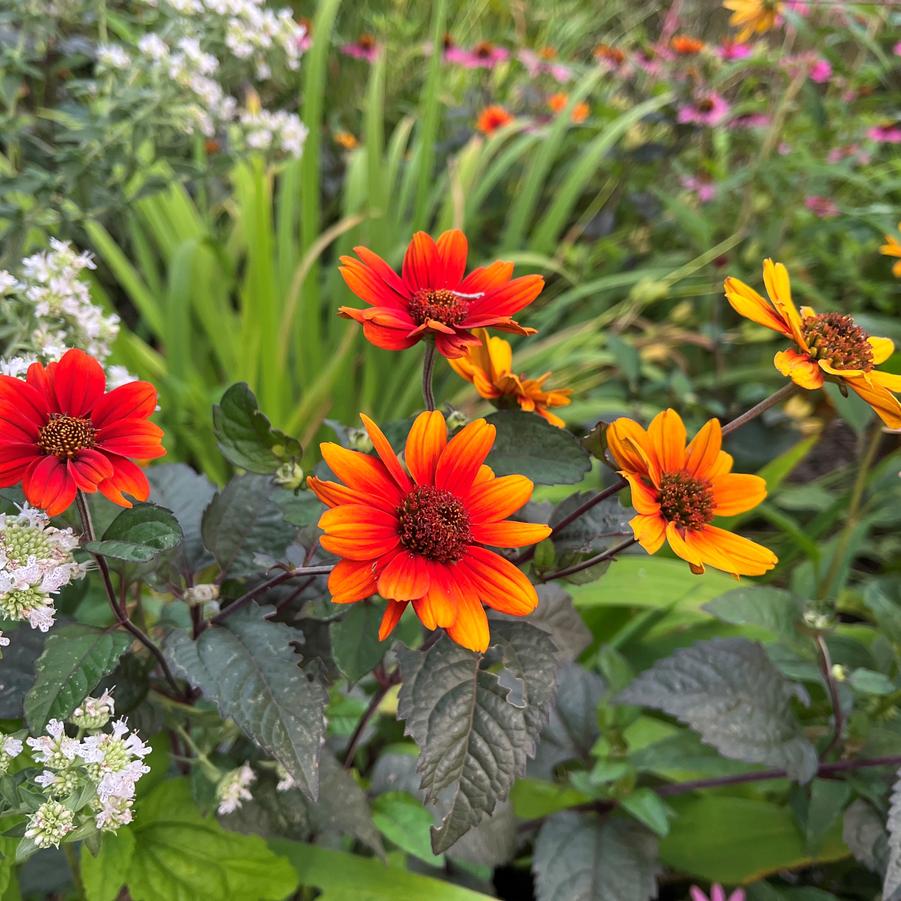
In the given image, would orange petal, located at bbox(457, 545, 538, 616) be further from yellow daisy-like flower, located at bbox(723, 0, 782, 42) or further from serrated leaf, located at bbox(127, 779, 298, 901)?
yellow daisy-like flower, located at bbox(723, 0, 782, 42)

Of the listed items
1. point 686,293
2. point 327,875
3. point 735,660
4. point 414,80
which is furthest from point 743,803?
point 414,80

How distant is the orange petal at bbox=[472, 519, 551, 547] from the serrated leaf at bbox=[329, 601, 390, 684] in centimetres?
10

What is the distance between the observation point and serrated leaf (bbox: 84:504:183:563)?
39cm

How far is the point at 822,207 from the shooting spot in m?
1.65

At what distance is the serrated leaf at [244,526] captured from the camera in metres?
0.51

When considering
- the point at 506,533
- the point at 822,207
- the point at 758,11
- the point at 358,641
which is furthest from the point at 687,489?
the point at 822,207

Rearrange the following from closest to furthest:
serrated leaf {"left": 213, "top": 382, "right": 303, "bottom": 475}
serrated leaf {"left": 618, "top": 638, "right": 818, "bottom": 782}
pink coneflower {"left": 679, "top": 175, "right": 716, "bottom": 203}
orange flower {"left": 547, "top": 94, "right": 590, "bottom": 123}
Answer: serrated leaf {"left": 213, "top": 382, "right": 303, "bottom": 475} → serrated leaf {"left": 618, "top": 638, "right": 818, "bottom": 782} → pink coneflower {"left": 679, "top": 175, "right": 716, "bottom": 203} → orange flower {"left": 547, "top": 94, "right": 590, "bottom": 123}

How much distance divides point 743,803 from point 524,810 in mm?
209

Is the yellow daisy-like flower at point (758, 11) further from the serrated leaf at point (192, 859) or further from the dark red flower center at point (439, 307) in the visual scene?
the serrated leaf at point (192, 859)

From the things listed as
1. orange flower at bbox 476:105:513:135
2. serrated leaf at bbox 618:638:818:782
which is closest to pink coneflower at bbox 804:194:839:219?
orange flower at bbox 476:105:513:135

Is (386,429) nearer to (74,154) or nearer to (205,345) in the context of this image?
(74,154)

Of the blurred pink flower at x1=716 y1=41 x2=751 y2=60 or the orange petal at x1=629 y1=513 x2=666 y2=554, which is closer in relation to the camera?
the orange petal at x1=629 y1=513 x2=666 y2=554

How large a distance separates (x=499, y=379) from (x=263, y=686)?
24cm

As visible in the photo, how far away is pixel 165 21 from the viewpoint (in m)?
0.95
